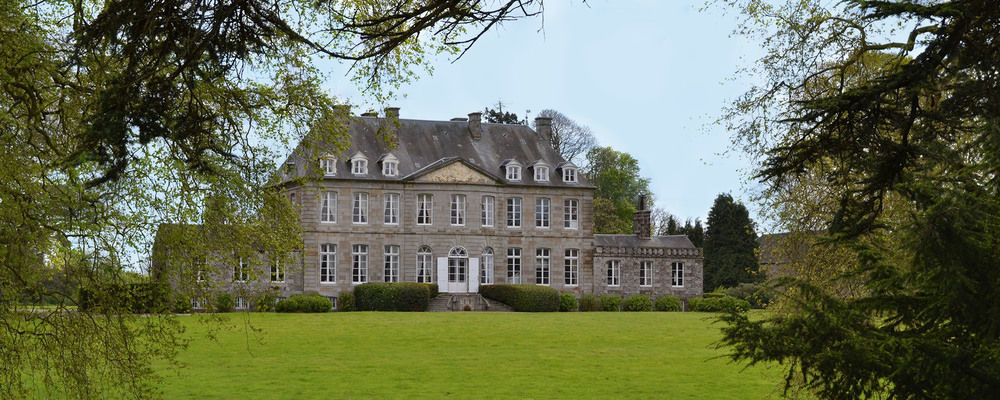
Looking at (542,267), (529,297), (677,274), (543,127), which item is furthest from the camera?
(677,274)

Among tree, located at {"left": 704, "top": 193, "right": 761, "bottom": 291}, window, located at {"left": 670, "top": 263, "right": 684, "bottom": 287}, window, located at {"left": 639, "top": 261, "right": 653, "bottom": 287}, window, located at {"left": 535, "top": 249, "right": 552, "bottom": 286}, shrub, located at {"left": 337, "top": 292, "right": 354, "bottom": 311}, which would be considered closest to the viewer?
shrub, located at {"left": 337, "top": 292, "right": 354, "bottom": 311}

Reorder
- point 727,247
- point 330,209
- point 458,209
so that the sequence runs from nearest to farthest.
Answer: point 330,209, point 458,209, point 727,247

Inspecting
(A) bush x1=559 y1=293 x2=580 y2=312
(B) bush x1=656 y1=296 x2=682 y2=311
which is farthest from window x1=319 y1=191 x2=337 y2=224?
(B) bush x1=656 y1=296 x2=682 y2=311

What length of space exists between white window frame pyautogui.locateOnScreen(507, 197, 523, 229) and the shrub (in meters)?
7.17

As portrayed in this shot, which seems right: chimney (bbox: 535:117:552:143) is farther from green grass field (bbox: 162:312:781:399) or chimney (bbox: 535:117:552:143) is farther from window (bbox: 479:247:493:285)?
green grass field (bbox: 162:312:781:399)

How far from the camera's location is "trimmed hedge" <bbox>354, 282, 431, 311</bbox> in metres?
36.1

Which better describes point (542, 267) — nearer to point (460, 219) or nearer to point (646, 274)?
point (460, 219)

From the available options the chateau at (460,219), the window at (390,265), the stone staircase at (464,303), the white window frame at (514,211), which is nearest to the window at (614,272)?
the chateau at (460,219)

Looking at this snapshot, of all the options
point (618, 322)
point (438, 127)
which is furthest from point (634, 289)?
point (618, 322)

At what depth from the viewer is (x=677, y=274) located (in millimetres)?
43781

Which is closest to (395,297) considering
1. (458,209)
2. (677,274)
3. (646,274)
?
(458,209)

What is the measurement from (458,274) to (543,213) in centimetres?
413

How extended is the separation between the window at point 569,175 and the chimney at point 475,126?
3657 mm

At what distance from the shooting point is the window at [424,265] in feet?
132
